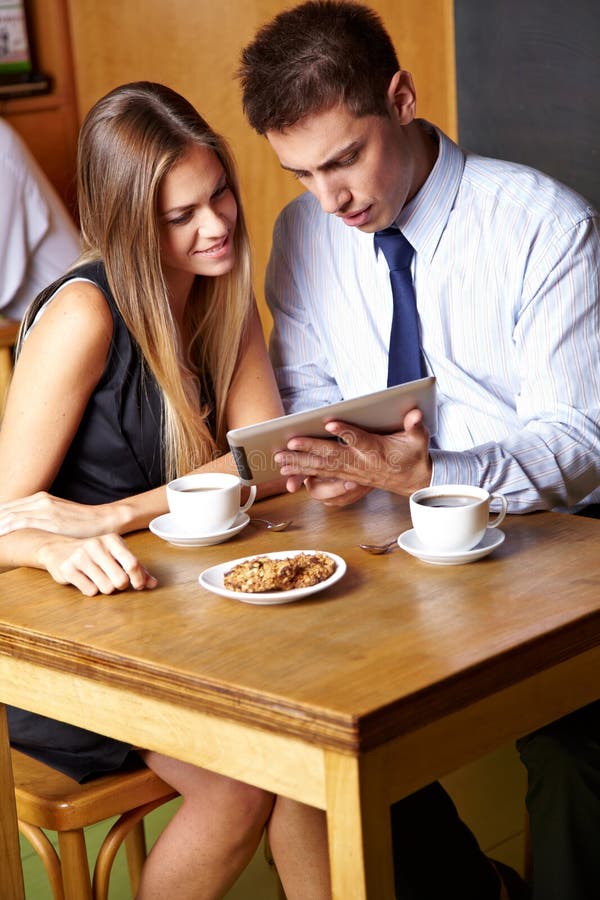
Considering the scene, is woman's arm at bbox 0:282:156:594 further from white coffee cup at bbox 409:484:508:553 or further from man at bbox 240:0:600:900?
white coffee cup at bbox 409:484:508:553

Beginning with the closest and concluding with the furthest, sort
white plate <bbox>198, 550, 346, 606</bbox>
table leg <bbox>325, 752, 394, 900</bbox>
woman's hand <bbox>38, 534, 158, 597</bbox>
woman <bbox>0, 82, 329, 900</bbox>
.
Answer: table leg <bbox>325, 752, 394, 900</bbox>
white plate <bbox>198, 550, 346, 606</bbox>
woman's hand <bbox>38, 534, 158, 597</bbox>
woman <bbox>0, 82, 329, 900</bbox>

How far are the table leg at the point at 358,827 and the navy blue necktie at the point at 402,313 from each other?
1.03 meters

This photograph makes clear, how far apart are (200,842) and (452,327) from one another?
924mm

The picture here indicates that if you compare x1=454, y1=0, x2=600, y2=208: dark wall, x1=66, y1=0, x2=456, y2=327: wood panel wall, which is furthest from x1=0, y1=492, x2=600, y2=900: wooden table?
x1=66, y1=0, x2=456, y2=327: wood panel wall

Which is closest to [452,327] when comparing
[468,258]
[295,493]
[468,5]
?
[468,258]

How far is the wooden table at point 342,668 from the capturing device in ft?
3.61

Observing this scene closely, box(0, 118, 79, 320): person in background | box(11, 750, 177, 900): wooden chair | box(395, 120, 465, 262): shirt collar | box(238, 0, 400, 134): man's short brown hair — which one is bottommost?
box(11, 750, 177, 900): wooden chair

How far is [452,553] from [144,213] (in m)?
0.78

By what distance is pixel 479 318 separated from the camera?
196cm

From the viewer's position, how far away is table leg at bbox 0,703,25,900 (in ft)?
4.91

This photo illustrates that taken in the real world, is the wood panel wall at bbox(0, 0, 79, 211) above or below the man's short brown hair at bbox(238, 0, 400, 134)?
below

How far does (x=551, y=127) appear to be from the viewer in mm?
3086

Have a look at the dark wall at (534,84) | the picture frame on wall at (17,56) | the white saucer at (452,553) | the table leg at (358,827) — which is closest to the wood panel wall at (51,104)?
the picture frame on wall at (17,56)

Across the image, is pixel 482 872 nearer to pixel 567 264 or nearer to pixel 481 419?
pixel 481 419
